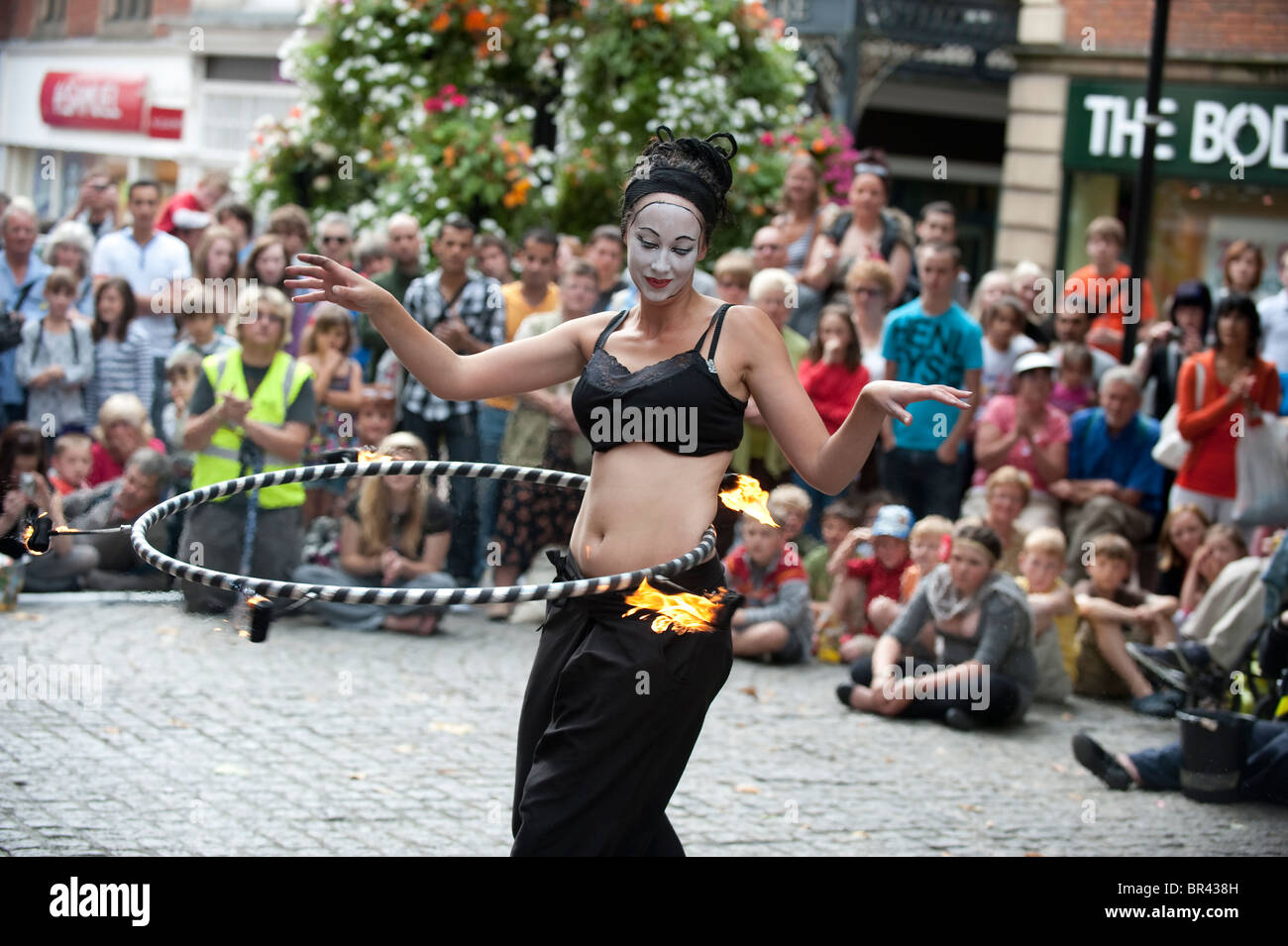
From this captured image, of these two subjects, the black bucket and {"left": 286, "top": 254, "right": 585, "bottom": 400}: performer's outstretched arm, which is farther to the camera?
the black bucket

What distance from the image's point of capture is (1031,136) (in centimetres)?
1723

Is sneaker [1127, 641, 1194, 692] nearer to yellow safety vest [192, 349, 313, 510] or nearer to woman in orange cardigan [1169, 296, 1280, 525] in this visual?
woman in orange cardigan [1169, 296, 1280, 525]

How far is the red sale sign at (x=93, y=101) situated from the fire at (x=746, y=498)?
19196 millimetres

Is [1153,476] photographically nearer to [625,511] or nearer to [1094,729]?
[1094,729]

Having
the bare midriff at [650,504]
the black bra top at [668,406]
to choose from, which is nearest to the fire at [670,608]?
the bare midriff at [650,504]

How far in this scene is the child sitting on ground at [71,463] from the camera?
29.7ft

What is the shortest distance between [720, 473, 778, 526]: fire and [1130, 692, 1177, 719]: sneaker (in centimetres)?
466

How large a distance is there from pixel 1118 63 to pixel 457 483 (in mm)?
12567

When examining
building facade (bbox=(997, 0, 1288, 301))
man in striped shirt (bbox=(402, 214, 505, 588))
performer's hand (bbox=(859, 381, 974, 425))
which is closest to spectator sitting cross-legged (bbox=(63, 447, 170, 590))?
man in striped shirt (bbox=(402, 214, 505, 588))

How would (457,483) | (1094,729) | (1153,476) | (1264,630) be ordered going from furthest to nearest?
(1153,476) → (1094,729) → (1264,630) → (457,483)

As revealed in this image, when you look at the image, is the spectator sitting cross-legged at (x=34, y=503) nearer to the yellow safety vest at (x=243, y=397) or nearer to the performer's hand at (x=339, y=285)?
the yellow safety vest at (x=243, y=397)

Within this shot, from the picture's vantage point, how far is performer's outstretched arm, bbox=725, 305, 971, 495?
158 inches

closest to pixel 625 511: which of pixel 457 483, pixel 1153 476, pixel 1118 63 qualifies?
pixel 457 483

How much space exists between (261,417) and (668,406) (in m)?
4.93
